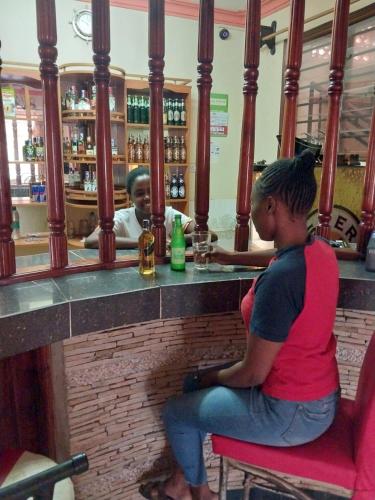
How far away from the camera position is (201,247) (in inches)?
53.1

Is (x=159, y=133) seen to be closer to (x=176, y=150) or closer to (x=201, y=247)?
(x=201, y=247)

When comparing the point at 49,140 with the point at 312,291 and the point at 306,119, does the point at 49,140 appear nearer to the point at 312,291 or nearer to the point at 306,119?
the point at 312,291

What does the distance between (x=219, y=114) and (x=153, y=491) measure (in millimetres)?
4204

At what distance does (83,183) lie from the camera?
402cm

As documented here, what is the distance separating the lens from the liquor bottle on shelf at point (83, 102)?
3832mm

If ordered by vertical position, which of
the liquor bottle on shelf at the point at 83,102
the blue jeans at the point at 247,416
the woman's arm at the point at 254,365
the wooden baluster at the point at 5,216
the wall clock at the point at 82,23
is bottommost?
the blue jeans at the point at 247,416

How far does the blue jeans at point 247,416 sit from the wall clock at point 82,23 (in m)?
3.98

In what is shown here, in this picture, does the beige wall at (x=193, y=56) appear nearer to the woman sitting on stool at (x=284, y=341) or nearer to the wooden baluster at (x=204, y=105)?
the wooden baluster at (x=204, y=105)

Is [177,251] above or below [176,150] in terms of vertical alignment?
below

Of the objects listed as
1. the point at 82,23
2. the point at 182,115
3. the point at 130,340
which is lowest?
the point at 130,340

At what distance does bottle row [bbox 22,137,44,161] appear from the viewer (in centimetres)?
393

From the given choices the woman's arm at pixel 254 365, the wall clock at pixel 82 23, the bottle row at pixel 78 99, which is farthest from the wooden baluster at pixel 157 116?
the wall clock at pixel 82 23

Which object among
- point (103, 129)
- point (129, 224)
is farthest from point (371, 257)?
point (129, 224)

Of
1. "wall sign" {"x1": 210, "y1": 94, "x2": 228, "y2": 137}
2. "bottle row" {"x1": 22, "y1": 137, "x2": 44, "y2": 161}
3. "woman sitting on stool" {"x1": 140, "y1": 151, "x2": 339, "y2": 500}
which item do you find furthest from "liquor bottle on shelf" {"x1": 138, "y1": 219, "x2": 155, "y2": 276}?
"wall sign" {"x1": 210, "y1": 94, "x2": 228, "y2": 137}
